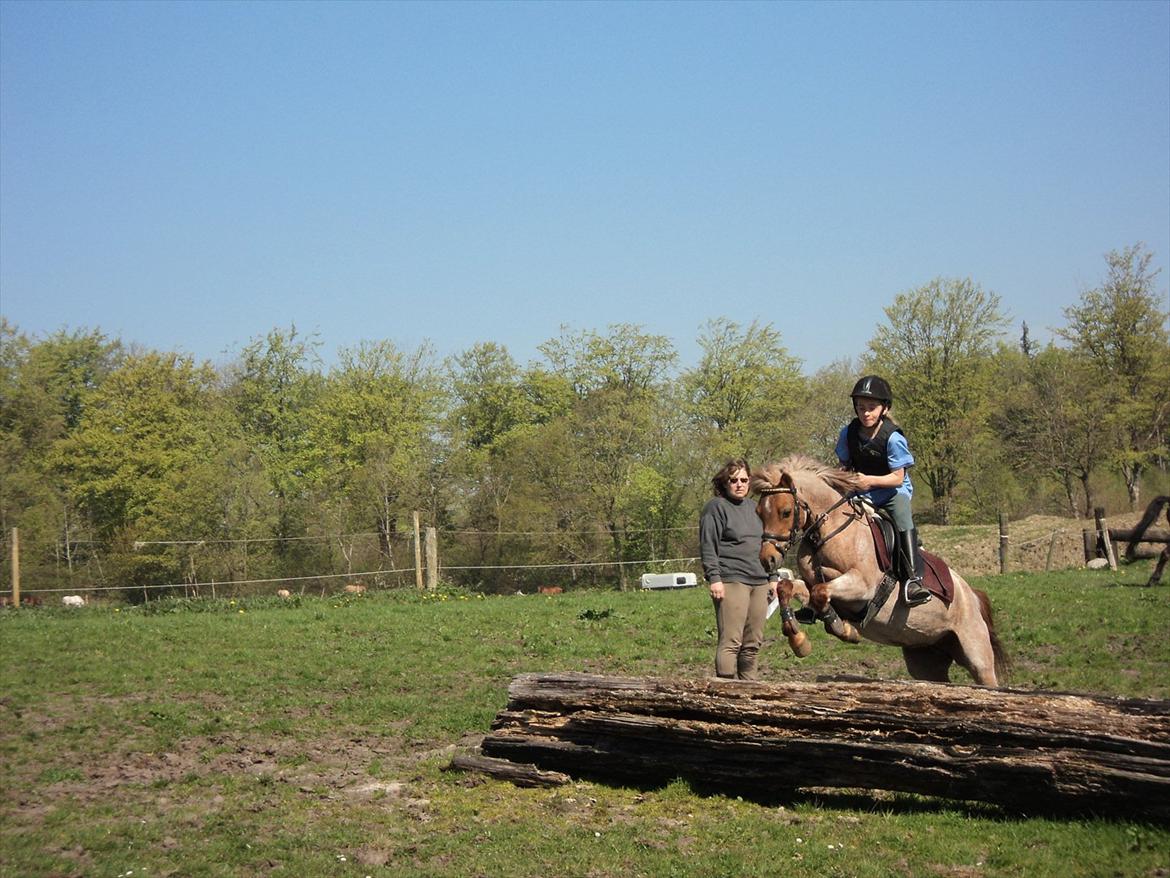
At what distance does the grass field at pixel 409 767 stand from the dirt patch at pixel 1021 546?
17960 mm

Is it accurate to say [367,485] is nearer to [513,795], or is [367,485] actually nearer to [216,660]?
[216,660]

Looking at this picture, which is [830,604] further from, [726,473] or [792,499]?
[726,473]

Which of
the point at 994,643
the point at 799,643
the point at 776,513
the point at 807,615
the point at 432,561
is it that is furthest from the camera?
the point at 432,561

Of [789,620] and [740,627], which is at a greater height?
[789,620]

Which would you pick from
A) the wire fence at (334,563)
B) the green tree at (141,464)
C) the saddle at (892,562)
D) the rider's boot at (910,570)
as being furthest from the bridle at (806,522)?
the green tree at (141,464)

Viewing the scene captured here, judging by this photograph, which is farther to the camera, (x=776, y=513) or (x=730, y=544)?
(x=730, y=544)

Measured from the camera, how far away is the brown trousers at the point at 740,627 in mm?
9188

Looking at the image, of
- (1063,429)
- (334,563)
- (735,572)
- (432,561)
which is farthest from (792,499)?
(1063,429)

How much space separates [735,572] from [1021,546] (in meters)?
30.7

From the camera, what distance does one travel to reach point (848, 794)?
299 inches

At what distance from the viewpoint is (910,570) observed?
8992mm

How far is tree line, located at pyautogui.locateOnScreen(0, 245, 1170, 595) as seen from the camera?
40719 mm

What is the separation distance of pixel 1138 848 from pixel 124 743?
8755 millimetres

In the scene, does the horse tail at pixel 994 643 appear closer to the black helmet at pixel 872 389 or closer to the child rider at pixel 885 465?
the child rider at pixel 885 465
